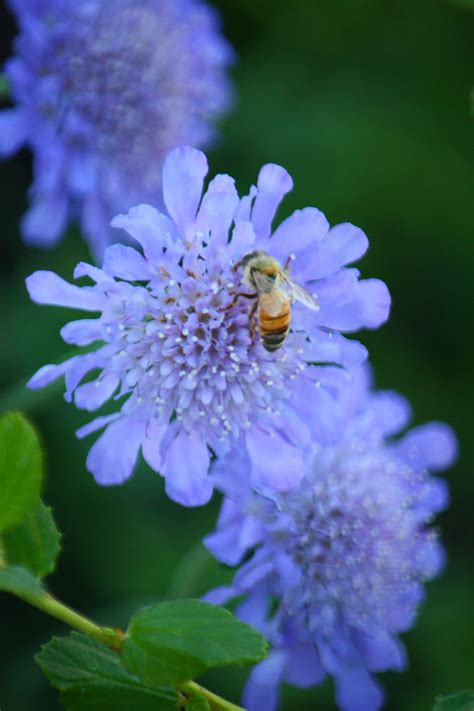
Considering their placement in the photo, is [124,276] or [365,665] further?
[365,665]

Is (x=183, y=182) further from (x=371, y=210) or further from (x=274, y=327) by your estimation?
(x=371, y=210)

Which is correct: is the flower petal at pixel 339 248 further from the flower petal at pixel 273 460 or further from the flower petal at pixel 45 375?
the flower petal at pixel 45 375

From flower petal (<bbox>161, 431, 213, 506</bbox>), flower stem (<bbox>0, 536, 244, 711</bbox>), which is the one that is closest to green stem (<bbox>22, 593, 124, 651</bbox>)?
flower stem (<bbox>0, 536, 244, 711</bbox>)

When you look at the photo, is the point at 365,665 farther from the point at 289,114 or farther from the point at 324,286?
the point at 289,114

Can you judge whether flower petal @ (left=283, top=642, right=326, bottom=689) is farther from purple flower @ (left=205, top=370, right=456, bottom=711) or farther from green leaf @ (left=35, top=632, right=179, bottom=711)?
green leaf @ (left=35, top=632, right=179, bottom=711)

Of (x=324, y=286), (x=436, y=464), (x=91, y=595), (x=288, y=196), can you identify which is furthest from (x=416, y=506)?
(x=288, y=196)

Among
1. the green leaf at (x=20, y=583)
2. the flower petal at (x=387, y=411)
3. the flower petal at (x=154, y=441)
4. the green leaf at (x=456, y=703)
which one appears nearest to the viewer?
the green leaf at (x=20, y=583)

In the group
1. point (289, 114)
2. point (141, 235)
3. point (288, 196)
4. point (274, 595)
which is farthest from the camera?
point (289, 114)

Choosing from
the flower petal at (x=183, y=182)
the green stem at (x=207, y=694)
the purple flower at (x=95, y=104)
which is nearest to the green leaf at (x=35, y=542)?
the green stem at (x=207, y=694)
